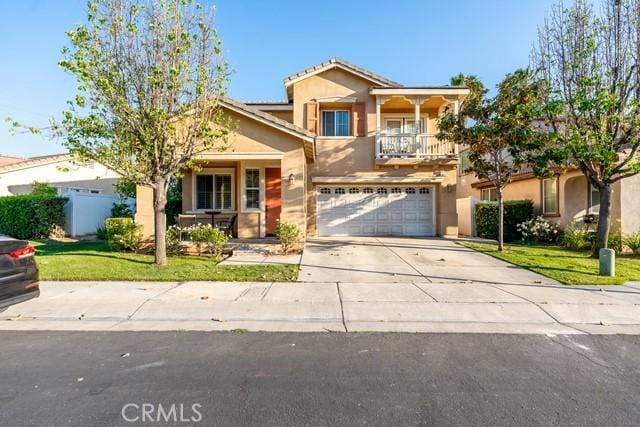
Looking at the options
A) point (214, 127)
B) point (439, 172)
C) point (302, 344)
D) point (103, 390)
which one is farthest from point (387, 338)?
point (439, 172)

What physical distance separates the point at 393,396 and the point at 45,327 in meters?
5.17

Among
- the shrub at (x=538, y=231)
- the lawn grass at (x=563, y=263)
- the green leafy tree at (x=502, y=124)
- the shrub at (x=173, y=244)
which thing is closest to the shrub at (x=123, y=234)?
the shrub at (x=173, y=244)

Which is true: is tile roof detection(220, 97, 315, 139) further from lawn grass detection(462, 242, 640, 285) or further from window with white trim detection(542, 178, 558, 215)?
window with white trim detection(542, 178, 558, 215)

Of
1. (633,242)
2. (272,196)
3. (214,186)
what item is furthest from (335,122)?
(633,242)

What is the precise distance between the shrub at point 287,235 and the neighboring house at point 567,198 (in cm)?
776

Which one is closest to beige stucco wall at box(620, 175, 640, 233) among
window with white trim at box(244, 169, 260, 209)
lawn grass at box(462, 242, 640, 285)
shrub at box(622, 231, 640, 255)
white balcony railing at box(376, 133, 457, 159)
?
shrub at box(622, 231, 640, 255)

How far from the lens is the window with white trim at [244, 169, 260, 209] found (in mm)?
13969

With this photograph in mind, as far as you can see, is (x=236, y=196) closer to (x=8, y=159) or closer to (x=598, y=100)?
(x=598, y=100)

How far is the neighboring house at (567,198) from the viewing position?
39.4 feet

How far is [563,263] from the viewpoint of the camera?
9.69 m

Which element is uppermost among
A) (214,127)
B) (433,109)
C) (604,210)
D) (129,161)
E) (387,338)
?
(433,109)

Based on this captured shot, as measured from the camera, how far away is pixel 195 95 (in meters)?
8.73

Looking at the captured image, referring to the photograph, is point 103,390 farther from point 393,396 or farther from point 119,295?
point 119,295

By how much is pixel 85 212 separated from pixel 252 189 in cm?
902
